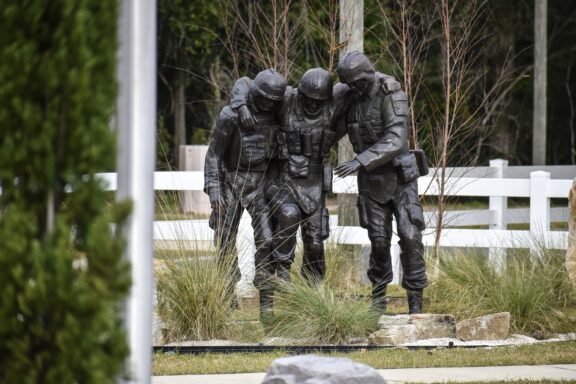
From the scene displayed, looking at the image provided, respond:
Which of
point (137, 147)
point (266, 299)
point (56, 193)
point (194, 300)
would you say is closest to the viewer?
point (56, 193)

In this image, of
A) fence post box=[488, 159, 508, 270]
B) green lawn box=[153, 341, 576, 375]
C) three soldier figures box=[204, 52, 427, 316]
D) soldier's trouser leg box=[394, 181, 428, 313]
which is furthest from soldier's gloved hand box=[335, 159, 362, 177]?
fence post box=[488, 159, 508, 270]

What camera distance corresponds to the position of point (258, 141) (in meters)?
11.2

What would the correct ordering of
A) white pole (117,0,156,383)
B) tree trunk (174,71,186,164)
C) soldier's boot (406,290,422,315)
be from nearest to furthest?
white pole (117,0,156,383), soldier's boot (406,290,422,315), tree trunk (174,71,186,164)

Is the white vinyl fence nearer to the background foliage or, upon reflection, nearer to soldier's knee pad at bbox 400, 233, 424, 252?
soldier's knee pad at bbox 400, 233, 424, 252

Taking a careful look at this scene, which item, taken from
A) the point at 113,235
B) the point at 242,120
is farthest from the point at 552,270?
the point at 113,235

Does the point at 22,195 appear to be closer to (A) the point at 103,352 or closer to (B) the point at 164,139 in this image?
(A) the point at 103,352

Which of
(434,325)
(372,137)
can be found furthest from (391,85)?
(434,325)

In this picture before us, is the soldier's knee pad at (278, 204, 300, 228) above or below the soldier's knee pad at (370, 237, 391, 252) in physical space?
above

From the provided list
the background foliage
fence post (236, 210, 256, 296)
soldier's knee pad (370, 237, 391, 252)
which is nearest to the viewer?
soldier's knee pad (370, 237, 391, 252)

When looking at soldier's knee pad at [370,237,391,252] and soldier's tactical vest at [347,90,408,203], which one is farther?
soldier's knee pad at [370,237,391,252]

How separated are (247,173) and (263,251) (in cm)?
75

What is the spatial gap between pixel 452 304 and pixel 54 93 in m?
7.70

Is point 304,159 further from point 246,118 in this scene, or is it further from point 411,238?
point 411,238

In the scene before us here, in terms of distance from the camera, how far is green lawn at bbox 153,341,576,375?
28.3 ft
